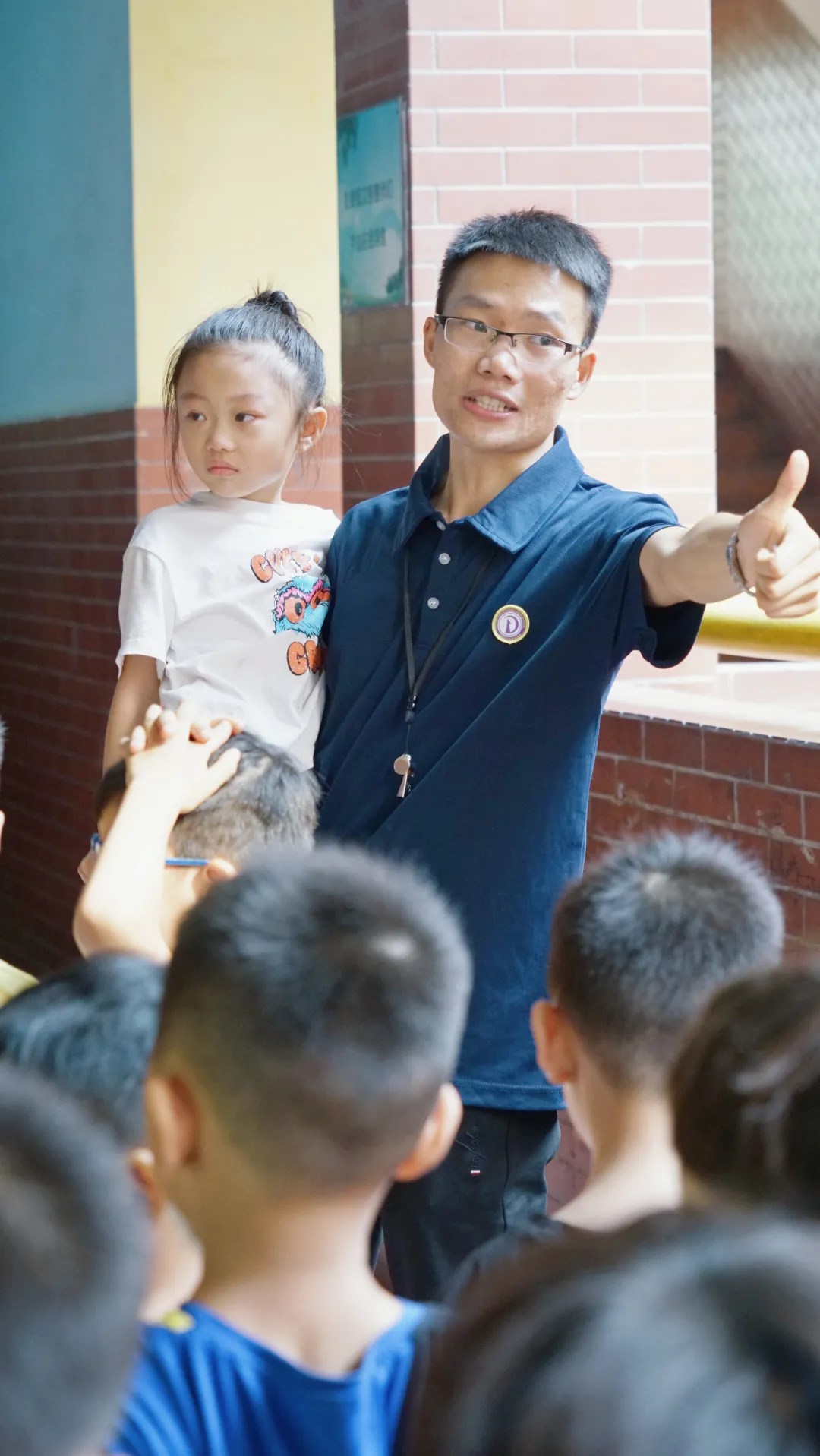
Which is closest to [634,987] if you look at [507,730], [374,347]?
[507,730]

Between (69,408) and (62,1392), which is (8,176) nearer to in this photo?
(69,408)

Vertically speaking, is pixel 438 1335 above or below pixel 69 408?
below

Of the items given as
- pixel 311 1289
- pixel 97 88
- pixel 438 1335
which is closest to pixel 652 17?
pixel 97 88

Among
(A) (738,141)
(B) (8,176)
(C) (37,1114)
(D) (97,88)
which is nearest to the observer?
(C) (37,1114)

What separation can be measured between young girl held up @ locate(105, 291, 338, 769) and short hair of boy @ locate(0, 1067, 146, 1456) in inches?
65.1

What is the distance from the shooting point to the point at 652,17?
3.86m

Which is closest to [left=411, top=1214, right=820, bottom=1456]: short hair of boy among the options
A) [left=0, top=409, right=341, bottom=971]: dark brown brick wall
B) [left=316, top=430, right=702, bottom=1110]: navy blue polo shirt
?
[left=316, top=430, right=702, bottom=1110]: navy blue polo shirt

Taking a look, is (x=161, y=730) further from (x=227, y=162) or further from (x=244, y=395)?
(x=227, y=162)

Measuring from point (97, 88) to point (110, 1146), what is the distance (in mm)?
4882

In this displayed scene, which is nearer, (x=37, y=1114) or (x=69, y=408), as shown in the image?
(x=37, y=1114)

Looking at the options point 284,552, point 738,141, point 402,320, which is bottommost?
point 284,552

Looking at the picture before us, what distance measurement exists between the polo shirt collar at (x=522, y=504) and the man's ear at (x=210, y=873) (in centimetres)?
62

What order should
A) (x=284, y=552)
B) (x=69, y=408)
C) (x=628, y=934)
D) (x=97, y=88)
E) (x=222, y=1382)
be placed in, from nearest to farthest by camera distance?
(x=222, y=1382)
(x=628, y=934)
(x=284, y=552)
(x=97, y=88)
(x=69, y=408)

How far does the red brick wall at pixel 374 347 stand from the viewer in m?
3.78
